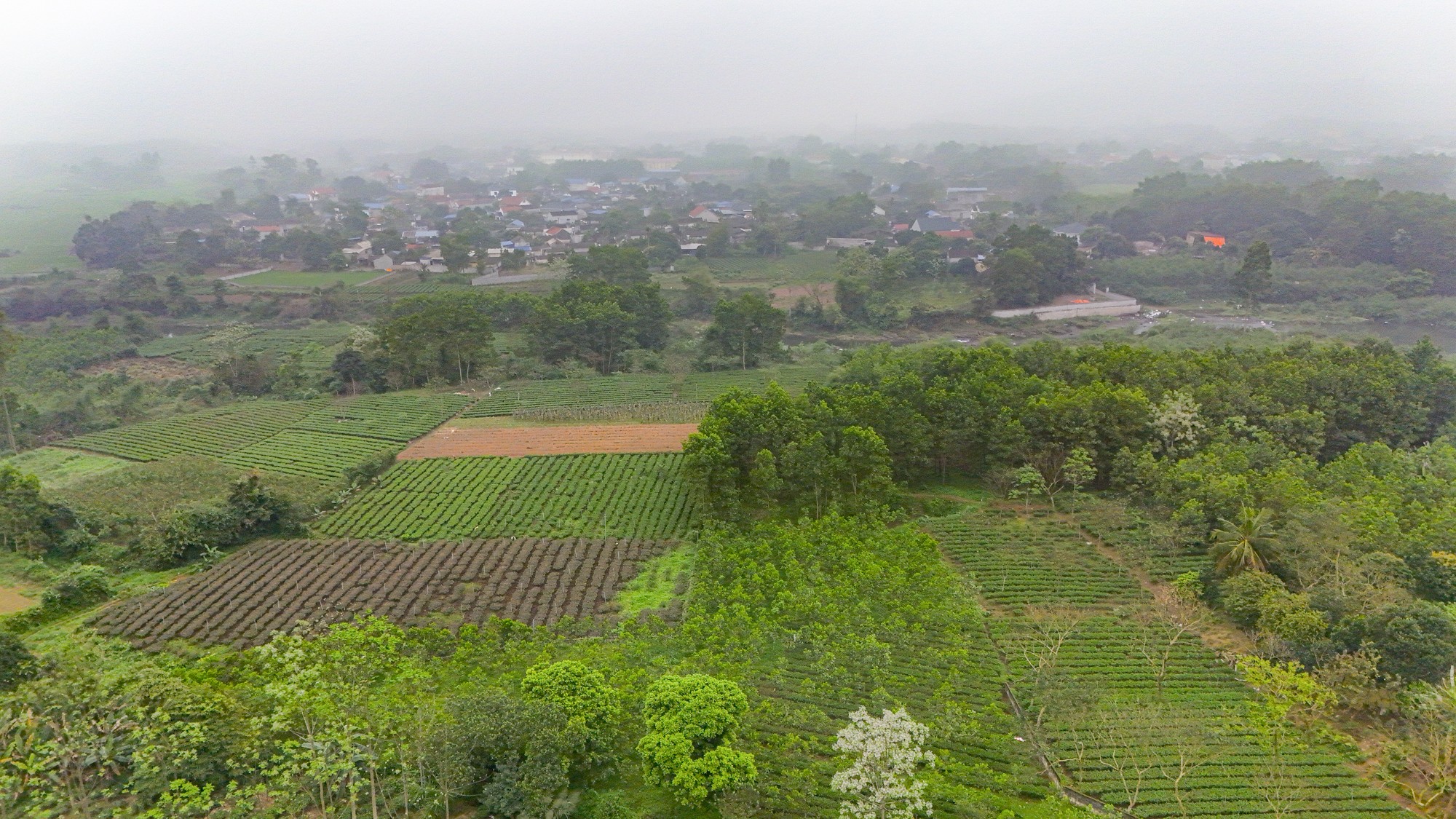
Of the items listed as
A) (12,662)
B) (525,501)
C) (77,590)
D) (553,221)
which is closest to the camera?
(12,662)

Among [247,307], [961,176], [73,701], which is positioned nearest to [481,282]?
[247,307]

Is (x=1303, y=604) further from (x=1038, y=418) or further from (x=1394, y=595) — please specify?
(x=1038, y=418)

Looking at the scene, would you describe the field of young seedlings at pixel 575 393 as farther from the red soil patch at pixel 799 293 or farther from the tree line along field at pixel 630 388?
the red soil patch at pixel 799 293

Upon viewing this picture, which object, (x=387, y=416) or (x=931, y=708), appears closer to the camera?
(x=931, y=708)

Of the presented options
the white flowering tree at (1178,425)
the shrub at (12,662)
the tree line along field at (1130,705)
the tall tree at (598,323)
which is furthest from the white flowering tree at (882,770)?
the tall tree at (598,323)

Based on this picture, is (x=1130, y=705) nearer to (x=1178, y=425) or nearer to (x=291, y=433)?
(x=1178, y=425)

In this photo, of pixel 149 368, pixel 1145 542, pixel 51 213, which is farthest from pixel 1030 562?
pixel 51 213
